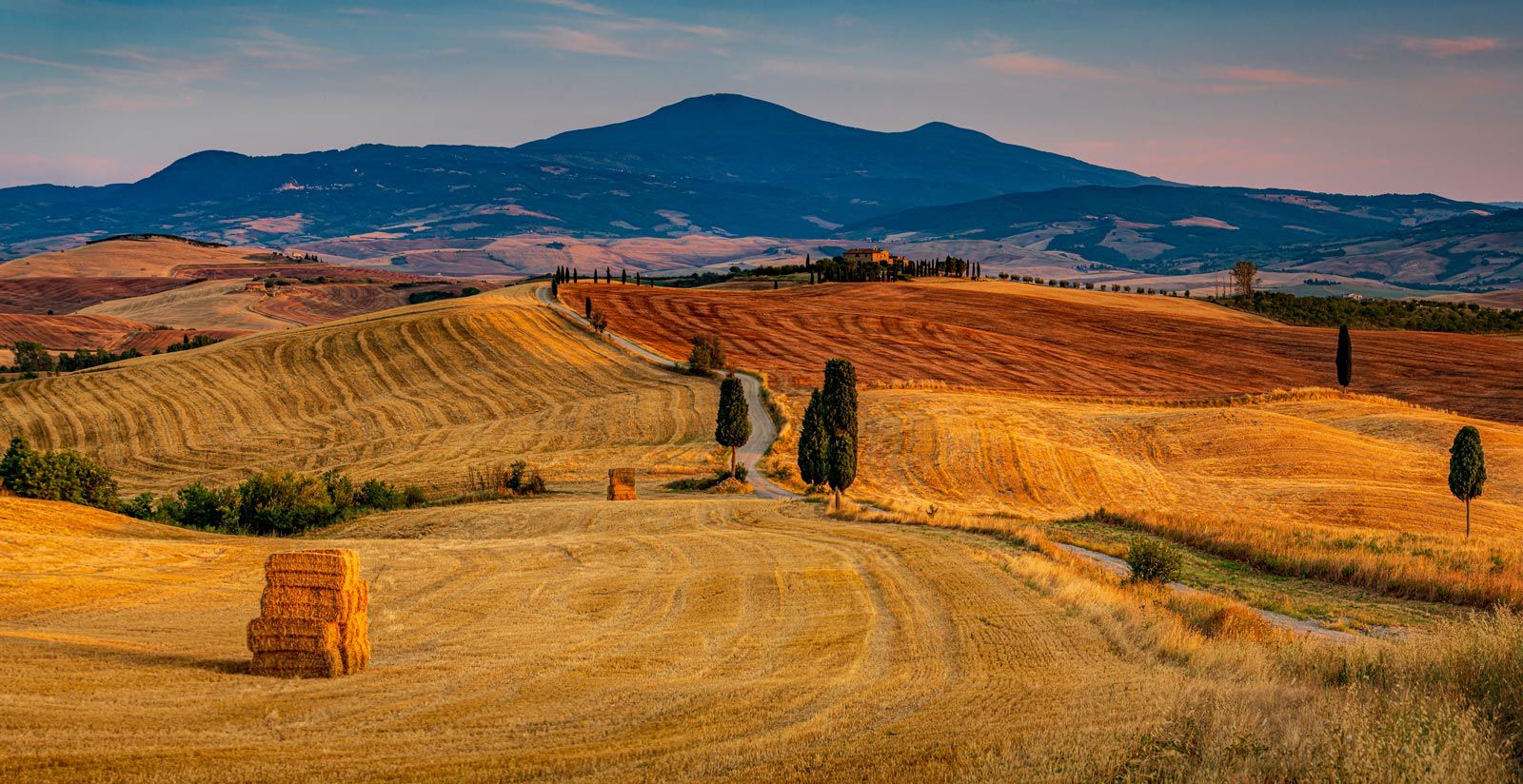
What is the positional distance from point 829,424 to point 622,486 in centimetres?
943

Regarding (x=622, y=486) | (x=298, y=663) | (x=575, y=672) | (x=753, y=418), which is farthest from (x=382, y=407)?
(x=575, y=672)

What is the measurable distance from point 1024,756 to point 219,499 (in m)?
43.6

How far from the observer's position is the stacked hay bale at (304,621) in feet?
56.1

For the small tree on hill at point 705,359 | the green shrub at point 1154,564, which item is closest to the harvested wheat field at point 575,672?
the green shrub at point 1154,564

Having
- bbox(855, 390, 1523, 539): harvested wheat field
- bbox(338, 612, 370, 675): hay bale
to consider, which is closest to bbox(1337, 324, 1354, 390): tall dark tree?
bbox(855, 390, 1523, 539): harvested wheat field

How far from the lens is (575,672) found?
17.9m

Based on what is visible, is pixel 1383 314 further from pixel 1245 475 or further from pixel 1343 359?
pixel 1245 475

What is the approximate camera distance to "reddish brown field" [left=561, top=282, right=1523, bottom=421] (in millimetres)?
96250

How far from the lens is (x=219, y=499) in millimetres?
48594

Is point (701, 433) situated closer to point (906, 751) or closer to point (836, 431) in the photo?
point (836, 431)

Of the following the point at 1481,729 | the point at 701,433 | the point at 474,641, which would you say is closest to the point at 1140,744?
the point at 1481,729

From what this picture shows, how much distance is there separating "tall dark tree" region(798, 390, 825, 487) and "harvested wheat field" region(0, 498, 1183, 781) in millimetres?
19473

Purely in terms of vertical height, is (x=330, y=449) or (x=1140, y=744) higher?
(x=1140, y=744)

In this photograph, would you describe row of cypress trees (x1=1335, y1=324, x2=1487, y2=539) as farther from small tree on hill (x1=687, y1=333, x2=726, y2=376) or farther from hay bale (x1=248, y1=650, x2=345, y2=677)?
small tree on hill (x1=687, y1=333, x2=726, y2=376)
